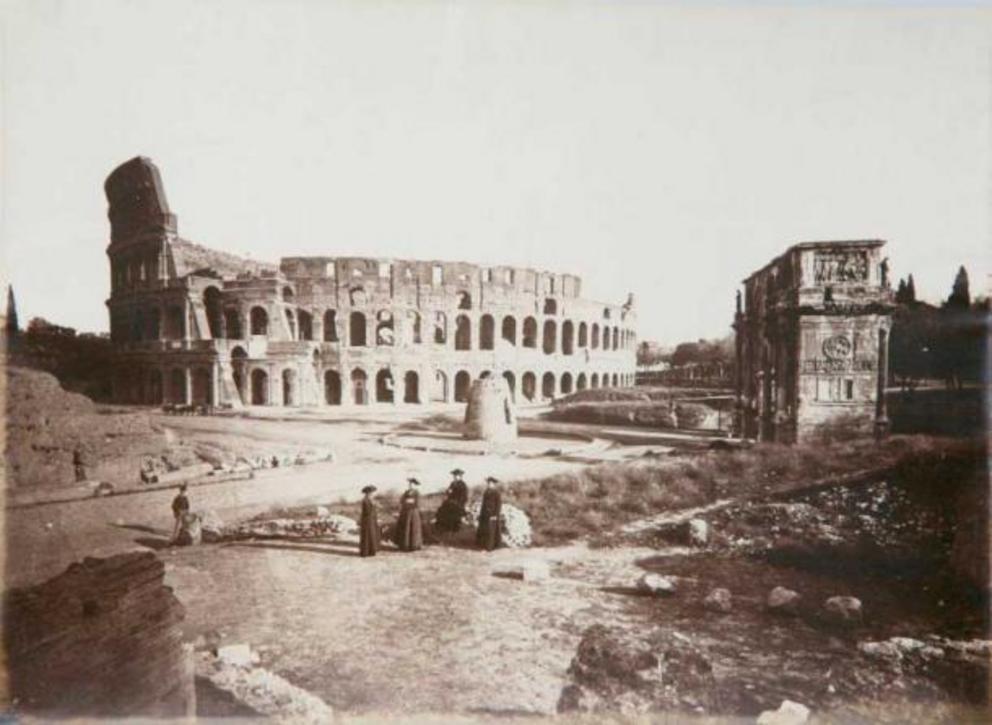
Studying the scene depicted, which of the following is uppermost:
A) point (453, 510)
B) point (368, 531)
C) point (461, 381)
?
point (461, 381)

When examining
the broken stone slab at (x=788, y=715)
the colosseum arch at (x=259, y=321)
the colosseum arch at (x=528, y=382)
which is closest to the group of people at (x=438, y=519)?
the broken stone slab at (x=788, y=715)

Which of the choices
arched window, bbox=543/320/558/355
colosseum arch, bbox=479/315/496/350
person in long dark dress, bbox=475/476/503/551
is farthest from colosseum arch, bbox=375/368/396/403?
arched window, bbox=543/320/558/355

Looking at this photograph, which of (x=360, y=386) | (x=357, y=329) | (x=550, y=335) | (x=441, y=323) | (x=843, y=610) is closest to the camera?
(x=843, y=610)

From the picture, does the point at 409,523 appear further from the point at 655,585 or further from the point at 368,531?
the point at 655,585

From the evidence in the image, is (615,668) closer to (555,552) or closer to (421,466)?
(555,552)

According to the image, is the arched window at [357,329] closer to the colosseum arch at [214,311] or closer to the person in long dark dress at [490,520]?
the colosseum arch at [214,311]

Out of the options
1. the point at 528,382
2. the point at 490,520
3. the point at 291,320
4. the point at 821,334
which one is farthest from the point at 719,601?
the point at 528,382
